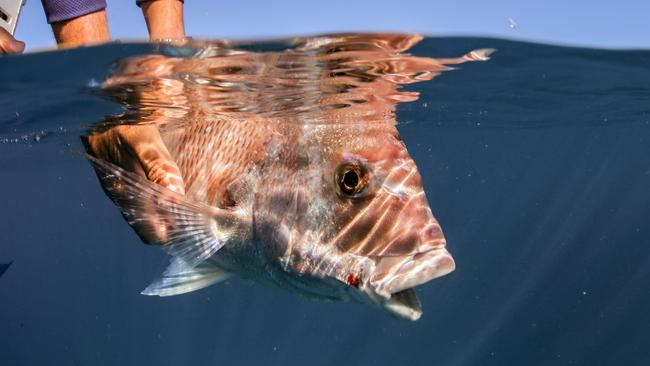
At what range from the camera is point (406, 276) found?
2875 mm

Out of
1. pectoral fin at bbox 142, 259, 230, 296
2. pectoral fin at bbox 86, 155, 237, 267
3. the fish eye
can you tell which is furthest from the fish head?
pectoral fin at bbox 142, 259, 230, 296

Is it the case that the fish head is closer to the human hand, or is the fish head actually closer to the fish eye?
the fish eye

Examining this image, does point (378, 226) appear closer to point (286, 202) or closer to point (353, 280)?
Answer: point (353, 280)

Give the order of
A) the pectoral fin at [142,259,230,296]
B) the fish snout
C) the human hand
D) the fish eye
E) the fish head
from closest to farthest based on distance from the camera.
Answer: the fish snout < the fish head < the fish eye < the pectoral fin at [142,259,230,296] < the human hand

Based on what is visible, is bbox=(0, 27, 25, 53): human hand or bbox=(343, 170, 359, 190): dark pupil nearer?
bbox=(343, 170, 359, 190): dark pupil

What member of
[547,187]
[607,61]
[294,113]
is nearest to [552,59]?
[607,61]

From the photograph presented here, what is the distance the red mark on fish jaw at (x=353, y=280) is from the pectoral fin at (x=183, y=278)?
1404 mm

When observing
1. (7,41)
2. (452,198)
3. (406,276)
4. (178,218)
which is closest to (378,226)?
(406,276)

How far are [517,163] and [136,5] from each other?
32.0 m

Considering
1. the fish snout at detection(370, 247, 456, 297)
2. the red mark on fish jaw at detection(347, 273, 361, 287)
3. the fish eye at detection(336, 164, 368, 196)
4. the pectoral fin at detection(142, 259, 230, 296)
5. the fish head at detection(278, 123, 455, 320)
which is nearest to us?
the fish snout at detection(370, 247, 456, 297)

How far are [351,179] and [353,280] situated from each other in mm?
751

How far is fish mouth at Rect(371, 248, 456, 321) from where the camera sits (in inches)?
112

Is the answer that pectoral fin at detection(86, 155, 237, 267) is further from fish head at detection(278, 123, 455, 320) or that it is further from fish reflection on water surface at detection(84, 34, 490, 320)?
fish head at detection(278, 123, 455, 320)

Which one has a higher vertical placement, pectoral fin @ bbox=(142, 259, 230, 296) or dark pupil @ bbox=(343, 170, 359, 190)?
dark pupil @ bbox=(343, 170, 359, 190)
